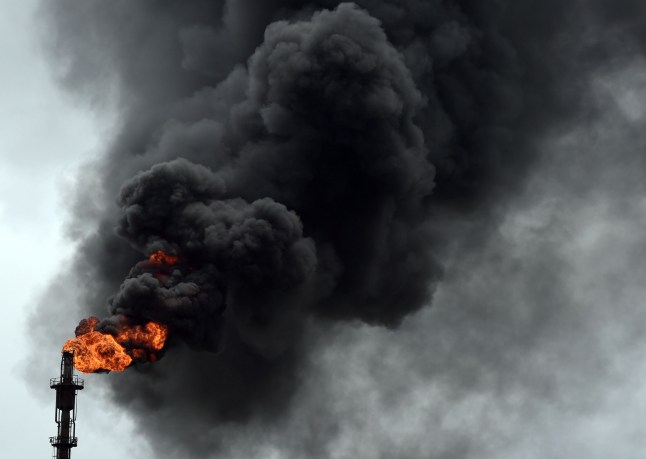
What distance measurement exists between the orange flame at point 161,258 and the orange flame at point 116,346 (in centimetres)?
440

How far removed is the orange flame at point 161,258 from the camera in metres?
90.4

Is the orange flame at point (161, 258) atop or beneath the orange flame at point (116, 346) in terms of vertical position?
atop

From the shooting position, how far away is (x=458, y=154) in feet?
357

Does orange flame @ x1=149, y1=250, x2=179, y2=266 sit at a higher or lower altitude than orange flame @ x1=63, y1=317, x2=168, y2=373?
higher

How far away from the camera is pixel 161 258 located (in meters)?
90.7

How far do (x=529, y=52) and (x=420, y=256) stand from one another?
18.1m

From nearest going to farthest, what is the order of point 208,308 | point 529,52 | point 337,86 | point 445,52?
point 208,308, point 337,86, point 445,52, point 529,52

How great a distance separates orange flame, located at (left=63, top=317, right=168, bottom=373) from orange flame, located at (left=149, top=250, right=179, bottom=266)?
4.40m

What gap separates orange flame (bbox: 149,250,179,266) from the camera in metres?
90.4

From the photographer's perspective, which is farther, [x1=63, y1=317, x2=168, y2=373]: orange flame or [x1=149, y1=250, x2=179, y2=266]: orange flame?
[x1=149, y1=250, x2=179, y2=266]: orange flame

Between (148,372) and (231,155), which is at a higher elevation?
(231,155)

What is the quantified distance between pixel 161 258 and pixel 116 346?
6568 mm

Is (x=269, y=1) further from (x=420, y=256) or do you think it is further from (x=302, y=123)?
(x=420, y=256)

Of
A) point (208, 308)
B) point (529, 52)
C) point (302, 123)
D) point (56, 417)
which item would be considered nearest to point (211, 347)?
point (208, 308)
